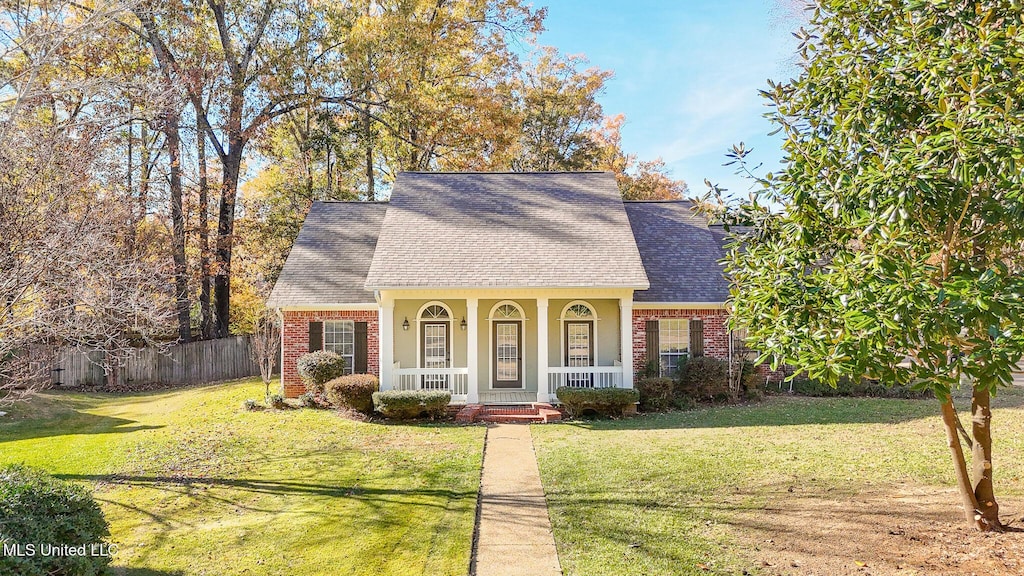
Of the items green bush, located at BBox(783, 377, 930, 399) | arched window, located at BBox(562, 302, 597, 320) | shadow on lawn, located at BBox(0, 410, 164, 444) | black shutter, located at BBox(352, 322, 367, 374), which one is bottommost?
shadow on lawn, located at BBox(0, 410, 164, 444)

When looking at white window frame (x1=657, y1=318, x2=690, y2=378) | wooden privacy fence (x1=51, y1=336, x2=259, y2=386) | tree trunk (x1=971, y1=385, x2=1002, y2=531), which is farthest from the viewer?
wooden privacy fence (x1=51, y1=336, x2=259, y2=386)

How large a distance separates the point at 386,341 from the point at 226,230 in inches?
578

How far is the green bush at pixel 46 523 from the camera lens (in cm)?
432

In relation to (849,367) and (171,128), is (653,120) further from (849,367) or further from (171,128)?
(849,367)

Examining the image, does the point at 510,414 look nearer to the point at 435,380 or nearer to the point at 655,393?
the point at 435,380

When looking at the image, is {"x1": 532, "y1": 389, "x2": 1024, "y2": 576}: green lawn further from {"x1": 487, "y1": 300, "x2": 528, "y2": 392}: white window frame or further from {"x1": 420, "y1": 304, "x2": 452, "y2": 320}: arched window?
{"x1": 420, "y1": 304, "x2": 452, "y2": 320}: arched window

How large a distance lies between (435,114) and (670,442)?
64.6 ft

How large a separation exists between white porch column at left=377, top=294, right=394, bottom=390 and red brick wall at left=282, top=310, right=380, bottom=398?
1.89m

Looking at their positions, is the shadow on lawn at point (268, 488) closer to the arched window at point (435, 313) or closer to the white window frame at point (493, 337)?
the arched window at point (435, 313)

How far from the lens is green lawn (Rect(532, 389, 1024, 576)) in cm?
599

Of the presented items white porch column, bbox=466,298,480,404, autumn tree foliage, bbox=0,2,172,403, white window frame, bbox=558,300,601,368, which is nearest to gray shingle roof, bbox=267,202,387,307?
white porch column, bbox=466,298,480,404

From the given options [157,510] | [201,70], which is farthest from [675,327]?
[201,70]

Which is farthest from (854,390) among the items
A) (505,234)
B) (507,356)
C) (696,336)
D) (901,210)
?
(901,210)

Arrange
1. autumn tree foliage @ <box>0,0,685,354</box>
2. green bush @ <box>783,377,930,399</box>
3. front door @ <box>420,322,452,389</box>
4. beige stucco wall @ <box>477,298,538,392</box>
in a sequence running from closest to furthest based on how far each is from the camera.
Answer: green bush @ <box>783,377,930,399</box> → front door @ <box>420,322,452,389</box> → beige stucco wall @ <box>477,298,538,392</box> → autumn tree foliage @ <box>0,0,685,354</box>
